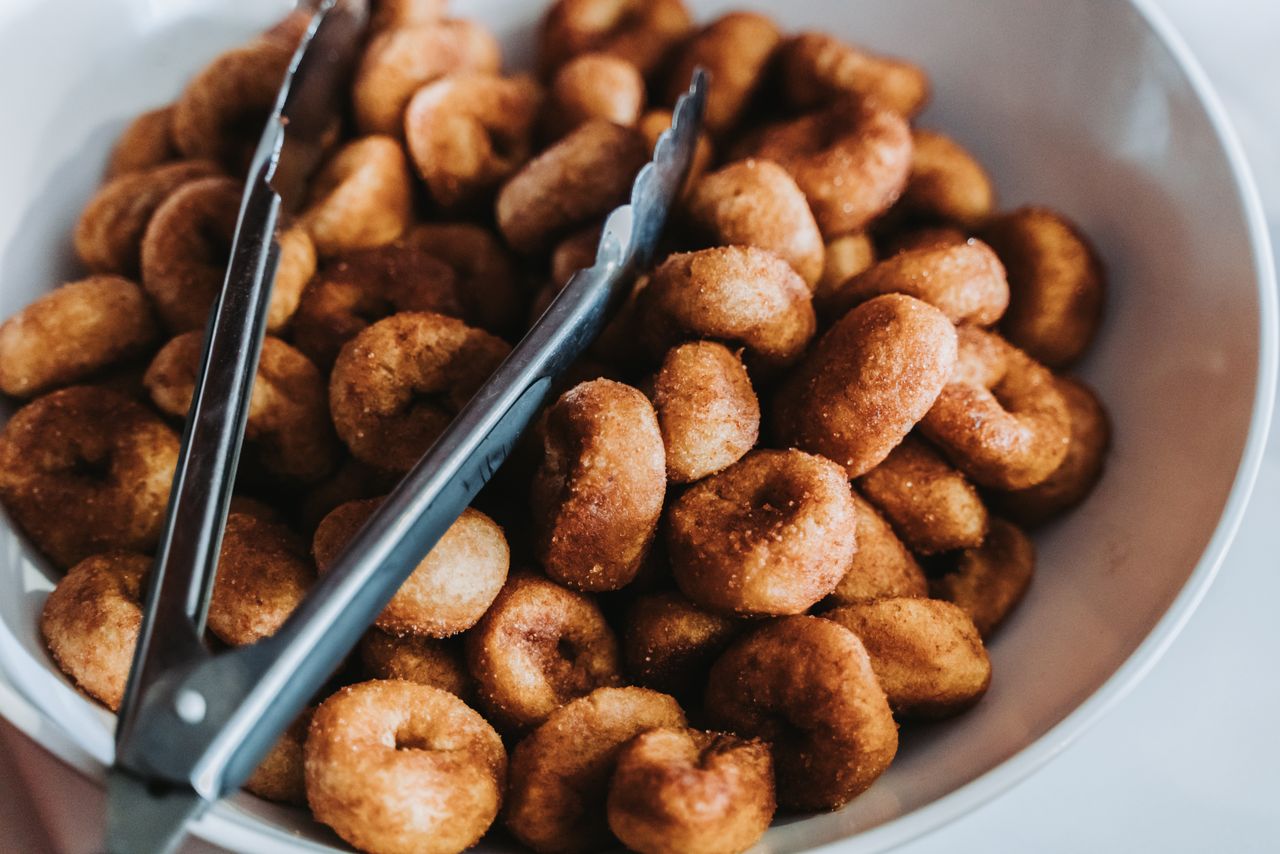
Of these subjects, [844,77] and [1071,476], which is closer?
[1071,476]

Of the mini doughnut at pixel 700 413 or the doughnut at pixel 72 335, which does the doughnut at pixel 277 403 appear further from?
the mini doughnut at pixel 700 413

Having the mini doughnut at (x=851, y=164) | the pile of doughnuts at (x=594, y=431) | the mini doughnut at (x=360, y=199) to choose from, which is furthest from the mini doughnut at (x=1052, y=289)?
the mini doughnut at (x=360, y=199)

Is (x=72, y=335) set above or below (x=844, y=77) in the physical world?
below

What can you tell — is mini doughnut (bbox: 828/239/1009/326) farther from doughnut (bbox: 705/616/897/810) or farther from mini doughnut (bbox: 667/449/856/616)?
doughnut (bbox: 705/616/897/810)

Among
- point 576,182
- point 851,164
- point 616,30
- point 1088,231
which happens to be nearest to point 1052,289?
point 1088,231

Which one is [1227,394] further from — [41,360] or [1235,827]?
[41,360]

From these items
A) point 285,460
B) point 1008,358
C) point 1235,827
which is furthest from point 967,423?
point 285,460

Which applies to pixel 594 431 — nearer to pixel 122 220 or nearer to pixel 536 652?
pixel 536 652
